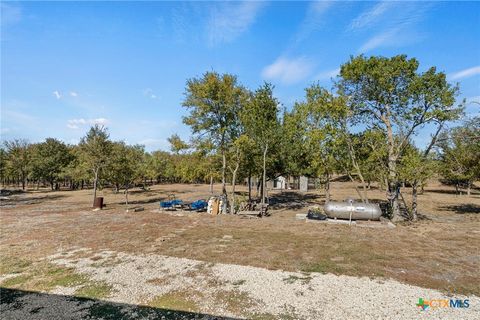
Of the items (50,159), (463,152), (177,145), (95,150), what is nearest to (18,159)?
(50,159)

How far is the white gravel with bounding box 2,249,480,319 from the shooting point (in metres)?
8.16

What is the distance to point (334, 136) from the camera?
2536cm

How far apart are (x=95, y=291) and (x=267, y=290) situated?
6256 millimetres

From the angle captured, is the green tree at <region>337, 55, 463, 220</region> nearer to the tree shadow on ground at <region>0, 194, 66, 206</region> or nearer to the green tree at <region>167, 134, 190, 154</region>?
the green tree at <region>167, 134, 190, 154</region>

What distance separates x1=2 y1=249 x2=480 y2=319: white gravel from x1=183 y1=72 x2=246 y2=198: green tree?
16.2m

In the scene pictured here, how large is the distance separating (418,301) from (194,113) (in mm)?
23602

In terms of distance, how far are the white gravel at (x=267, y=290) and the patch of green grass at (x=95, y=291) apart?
0.25 m

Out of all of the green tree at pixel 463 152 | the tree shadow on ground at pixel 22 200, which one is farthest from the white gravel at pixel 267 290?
the tree shadow on ground at pixel 22 200

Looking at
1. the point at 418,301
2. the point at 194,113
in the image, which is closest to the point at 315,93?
the point at 194,113

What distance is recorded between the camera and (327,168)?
93.5ft

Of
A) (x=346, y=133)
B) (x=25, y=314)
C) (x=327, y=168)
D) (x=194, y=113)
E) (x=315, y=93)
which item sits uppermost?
(x=315, y=93)

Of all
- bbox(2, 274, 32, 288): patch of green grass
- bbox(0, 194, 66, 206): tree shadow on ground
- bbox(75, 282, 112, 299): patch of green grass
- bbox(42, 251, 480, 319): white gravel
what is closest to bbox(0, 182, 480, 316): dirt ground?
bbox(2, 274, 32, 288): patch of green grass

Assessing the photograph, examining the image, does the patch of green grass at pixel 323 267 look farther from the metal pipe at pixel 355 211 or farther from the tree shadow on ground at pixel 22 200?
the tree shadow on ground at pixel 22 200

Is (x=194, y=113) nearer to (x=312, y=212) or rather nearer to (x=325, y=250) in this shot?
(x=312, y=212)
